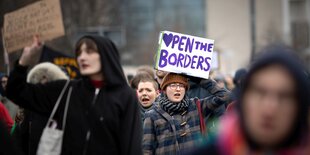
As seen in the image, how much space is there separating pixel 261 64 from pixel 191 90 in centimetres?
604

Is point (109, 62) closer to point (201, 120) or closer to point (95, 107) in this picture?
point (95, 107)

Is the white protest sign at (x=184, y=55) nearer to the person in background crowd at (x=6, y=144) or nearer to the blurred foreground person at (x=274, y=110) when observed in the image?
the person in background crowd at (x=6, y=144)

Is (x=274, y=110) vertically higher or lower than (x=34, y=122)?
higher

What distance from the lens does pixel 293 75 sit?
2.42 m

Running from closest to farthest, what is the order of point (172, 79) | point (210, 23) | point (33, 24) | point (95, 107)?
point (95, 107) → point (33, 24) → point (172, 79) → point (210, 23)

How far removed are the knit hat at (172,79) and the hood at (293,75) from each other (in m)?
4.10

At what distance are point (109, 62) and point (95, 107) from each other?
0.31 meters

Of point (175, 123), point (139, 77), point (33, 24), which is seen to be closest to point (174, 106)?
point (175, 123)

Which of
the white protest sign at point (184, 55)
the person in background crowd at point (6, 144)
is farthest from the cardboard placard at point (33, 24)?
the person in background crowd at point (6, 144)

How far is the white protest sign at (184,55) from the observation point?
7.29 m

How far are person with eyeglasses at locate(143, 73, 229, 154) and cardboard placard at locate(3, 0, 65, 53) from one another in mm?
1077

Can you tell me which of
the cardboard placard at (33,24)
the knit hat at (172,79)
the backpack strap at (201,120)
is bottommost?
the backpack strap at (201,120)

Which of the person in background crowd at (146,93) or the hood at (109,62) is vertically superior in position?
the hood at (109,62)

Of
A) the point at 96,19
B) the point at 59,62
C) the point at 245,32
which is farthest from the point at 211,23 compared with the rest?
the point at 59,62
